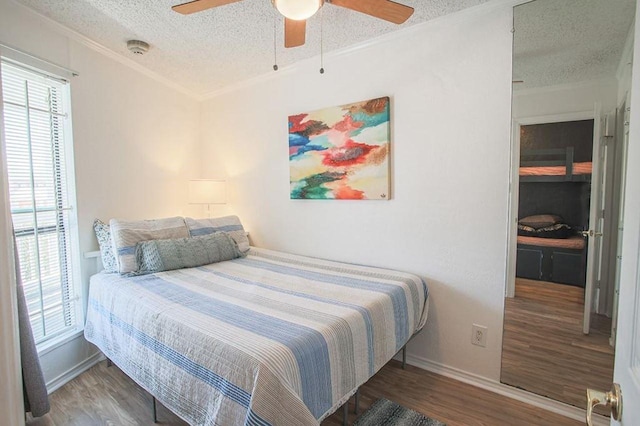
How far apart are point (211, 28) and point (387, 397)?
107 inches

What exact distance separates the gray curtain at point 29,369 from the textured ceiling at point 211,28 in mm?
1529

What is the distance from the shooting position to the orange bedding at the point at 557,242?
175 cm

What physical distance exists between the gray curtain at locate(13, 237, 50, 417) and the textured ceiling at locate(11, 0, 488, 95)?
5.02ft

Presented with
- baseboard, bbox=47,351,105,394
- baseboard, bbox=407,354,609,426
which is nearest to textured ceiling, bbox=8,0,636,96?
baseboard, bbox=407,354,609,426

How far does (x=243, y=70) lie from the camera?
2875mm

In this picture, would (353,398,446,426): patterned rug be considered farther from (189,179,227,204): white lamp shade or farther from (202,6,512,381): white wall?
(189,179,227,204): white lamp shade

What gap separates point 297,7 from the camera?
1359 mm

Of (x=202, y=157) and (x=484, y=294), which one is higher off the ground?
(x=202, y=157)

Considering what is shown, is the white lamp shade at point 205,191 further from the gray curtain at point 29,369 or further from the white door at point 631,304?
the white door at point 631,304

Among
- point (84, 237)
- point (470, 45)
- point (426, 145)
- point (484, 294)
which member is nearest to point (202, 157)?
point (84, 237)

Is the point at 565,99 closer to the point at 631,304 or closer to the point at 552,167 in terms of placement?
the point at 552,167

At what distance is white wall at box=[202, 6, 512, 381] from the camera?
6.42 feet

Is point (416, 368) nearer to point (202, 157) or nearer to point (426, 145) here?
point (426, 145)

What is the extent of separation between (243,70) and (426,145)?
181 cm
